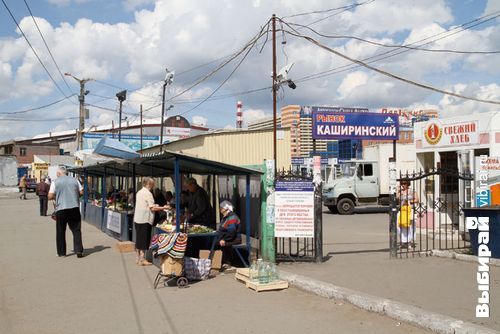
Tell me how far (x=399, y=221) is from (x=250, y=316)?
6598 mm

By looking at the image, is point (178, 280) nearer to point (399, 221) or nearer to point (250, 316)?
point (250, 316)

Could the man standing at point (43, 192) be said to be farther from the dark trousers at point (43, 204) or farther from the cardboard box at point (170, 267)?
the cardboard box at point (170, 267)

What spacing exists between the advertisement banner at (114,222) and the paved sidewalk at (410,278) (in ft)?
19.1

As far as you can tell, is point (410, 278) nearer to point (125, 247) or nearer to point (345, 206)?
point (125, 247)

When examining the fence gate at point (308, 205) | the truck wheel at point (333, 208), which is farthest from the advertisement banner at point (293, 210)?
the truck wheel at point (333, 208)

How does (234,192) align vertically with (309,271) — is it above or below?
above

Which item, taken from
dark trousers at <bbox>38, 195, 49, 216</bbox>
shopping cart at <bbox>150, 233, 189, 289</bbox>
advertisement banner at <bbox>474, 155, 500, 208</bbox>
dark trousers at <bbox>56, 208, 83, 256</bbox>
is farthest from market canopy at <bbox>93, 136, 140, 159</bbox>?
advertisement banner at <bbox>474, 155, 500, 208</bbox>

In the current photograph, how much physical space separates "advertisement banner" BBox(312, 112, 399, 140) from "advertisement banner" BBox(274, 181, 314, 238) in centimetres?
256

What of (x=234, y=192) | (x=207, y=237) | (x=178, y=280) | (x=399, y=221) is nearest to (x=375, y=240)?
(x=399, y=221)

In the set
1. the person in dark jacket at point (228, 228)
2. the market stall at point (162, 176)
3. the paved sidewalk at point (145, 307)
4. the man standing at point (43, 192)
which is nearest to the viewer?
the paved sidewalk at point (145, 307)

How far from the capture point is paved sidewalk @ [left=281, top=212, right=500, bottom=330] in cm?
647

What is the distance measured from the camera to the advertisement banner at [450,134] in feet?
46.2

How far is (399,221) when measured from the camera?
11.9 metres

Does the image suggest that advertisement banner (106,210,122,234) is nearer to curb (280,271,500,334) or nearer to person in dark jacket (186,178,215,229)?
person in dark jacket (186,178,215,229)
